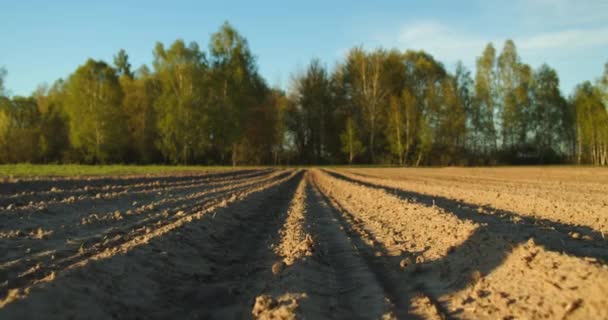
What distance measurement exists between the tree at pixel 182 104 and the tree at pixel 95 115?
5.29 metres

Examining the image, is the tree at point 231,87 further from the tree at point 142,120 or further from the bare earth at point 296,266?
the bare earth at point 296,266

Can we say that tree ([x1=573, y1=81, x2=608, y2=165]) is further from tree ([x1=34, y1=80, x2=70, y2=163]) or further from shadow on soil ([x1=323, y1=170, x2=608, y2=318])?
tree ([x1=34, y1=80, x2=70, y2=163])

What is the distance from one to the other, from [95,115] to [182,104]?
410 inches

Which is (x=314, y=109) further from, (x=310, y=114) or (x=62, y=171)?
(x=62, y=171)

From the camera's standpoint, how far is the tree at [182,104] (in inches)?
2092

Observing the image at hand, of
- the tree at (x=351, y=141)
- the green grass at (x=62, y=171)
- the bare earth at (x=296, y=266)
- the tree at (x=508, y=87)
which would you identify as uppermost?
the tree at (x=508, y=87)

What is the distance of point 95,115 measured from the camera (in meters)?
54.7

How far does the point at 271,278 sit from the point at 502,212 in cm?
801

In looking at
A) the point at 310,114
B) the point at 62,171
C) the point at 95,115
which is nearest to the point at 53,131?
the point at 95,115

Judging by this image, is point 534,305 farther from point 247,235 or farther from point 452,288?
point 247,235

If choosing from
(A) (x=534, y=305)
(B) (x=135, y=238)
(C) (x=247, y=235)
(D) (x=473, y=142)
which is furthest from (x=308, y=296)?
(D) (x=473, y=142)

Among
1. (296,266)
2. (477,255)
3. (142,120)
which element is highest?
(142,120)

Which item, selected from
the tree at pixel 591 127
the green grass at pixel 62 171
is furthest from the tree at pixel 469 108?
the green grass at pixel 62 171

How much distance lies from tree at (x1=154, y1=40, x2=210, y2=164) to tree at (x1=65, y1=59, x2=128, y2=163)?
5291mm
